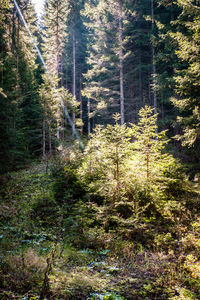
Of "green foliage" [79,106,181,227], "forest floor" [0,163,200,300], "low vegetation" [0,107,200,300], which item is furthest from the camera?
"green foliage" [79,106,181,227]

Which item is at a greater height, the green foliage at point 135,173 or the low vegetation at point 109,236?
the green foliage at point 135,173

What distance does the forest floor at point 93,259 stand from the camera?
3.18 m

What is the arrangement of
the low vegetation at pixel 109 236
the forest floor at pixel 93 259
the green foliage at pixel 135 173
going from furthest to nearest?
the green foliage at pixel 135 173 → the low vegetation at pixel 109 236 → the forest floor at pixel 93 259

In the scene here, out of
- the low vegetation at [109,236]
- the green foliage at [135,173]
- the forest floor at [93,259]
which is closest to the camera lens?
the forest floor at [93,259]

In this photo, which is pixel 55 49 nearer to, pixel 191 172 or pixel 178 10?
pixel 178 10

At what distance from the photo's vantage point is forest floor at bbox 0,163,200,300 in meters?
3.18

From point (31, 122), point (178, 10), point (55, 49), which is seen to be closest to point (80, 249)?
point (31, 122)

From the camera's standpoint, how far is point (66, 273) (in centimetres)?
362

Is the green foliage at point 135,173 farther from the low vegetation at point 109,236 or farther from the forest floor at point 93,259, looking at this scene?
the forest floor at point 93,259

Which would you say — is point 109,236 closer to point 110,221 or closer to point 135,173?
point 110,221

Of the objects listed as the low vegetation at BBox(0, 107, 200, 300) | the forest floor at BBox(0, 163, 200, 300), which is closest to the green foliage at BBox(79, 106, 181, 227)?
the low vegetation at BBox(0, 107, 200, 300)


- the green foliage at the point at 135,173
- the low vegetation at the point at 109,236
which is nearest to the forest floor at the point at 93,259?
the low vegetation at the point at 109,236

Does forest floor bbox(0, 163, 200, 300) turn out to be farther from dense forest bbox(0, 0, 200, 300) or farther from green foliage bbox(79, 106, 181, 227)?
green foliage bbox(79, 106, 181, 227)

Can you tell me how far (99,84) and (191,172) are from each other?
1731 centimetres
